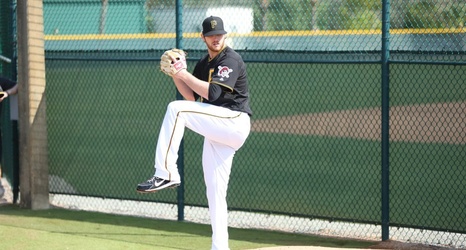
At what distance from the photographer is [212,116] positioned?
6.25 m

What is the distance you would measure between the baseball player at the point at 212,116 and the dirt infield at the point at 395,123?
2604 mm

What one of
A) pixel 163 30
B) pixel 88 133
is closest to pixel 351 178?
pixel 88 133

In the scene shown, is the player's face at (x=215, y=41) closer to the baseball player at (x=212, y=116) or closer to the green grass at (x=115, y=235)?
the baseball player at (x=212, y=116)

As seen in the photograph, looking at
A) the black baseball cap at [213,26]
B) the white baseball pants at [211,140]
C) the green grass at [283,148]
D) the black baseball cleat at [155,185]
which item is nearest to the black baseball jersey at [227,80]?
the white baseball pants at [211,140]

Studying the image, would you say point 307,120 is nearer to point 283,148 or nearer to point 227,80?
point 283,148

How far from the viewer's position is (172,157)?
610 centimetres

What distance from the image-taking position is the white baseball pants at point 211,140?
6090mm

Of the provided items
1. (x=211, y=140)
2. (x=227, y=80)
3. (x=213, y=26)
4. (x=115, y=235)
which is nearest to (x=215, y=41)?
(x=213, y=26)

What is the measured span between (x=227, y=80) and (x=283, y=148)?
3364 millimetres

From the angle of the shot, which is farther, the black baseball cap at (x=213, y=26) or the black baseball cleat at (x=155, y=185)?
the black baseball cap at (x=213, y=26)

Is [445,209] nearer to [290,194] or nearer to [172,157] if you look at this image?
[290,194]

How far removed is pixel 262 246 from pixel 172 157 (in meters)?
2.35

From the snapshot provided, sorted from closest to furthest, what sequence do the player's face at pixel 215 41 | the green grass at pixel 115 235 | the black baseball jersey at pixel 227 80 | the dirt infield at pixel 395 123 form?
the black baseball jersey at pixel 227 80, the player's face at pixel 215 41, the green grass at pixel 115 235, the dirt infield at pixel 395 123

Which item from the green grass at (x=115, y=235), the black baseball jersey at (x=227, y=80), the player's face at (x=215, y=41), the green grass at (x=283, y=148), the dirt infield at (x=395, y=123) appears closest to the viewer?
the black baseball jersey at (x=227, y=80)
